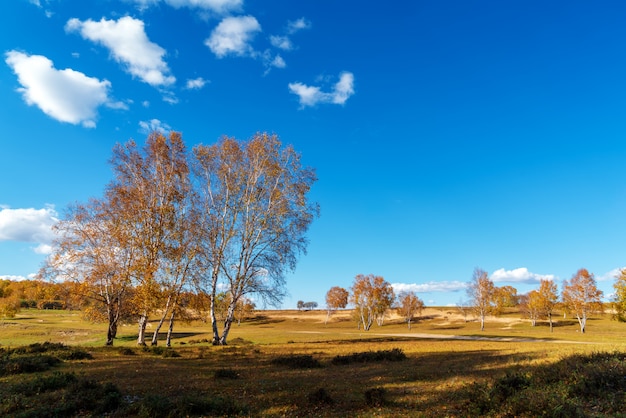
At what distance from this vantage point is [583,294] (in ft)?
254

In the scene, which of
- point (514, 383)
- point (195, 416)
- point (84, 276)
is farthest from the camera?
point (84, 276)

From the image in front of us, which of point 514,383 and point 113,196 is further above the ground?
point 113,196

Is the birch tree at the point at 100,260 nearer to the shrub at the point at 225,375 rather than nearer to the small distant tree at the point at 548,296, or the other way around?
the shrub at the point at 225,375

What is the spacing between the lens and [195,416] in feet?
34.5

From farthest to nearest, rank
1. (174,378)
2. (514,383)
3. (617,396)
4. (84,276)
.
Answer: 1. (84,276)
2. (174,378)
3. (514,383)
4. (617,396)

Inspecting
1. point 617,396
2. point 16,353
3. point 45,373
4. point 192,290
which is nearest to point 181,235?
point 192,290

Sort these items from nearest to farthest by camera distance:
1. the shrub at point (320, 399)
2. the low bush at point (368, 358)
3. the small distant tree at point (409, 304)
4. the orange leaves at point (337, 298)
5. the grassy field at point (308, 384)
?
the grassy field at point (308, 384), the shrub at point (320, 399), the low bush at point (368, 358), the small distant tree at point (409, 304), the orange leaves at point (337, 298)

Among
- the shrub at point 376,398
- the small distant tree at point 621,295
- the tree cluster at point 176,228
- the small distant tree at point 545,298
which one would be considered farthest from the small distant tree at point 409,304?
the shrub at point 376,398

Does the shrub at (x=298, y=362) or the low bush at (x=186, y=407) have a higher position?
the low bush at (x=186, y=407)

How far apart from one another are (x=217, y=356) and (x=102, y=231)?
15.7 m

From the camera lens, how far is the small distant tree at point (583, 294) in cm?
7656

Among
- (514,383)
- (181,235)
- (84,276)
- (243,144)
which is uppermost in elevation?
(243,144)

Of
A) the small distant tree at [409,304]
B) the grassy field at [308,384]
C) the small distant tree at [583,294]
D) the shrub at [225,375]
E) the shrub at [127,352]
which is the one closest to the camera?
the grassy field at [308,384]

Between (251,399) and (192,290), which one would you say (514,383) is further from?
(192,290)
